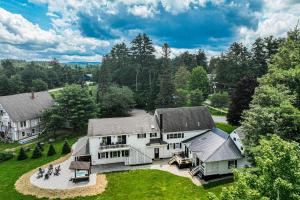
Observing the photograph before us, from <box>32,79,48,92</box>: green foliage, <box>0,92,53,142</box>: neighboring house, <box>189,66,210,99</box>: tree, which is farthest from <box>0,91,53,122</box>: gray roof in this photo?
<box>189,66,210,99</box>: tree

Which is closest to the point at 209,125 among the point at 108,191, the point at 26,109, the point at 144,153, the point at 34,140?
the point at 144,153

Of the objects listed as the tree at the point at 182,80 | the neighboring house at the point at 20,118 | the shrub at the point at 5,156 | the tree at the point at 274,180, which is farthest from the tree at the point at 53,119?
the tree at the point at 274,180

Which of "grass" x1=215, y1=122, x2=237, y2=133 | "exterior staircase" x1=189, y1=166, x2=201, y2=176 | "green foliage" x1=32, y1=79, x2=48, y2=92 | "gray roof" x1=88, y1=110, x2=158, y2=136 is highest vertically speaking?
"green foliage" x1=32, y1=79, x2=48, y2=92

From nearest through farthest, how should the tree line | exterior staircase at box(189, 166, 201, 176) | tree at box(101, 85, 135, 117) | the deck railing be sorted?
exterior staircase at box(189, 166, 201, 176) < the deck railing < tree at box(101, 85, 135, 117) < the tree line

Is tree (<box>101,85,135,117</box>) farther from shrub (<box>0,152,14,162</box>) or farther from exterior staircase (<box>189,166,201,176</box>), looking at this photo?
exterior staircase (<box>189,166,201,176</box>)

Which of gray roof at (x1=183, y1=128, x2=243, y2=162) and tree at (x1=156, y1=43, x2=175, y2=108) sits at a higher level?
tree at (x1=156, y1=43, x2=175, y2=108)
